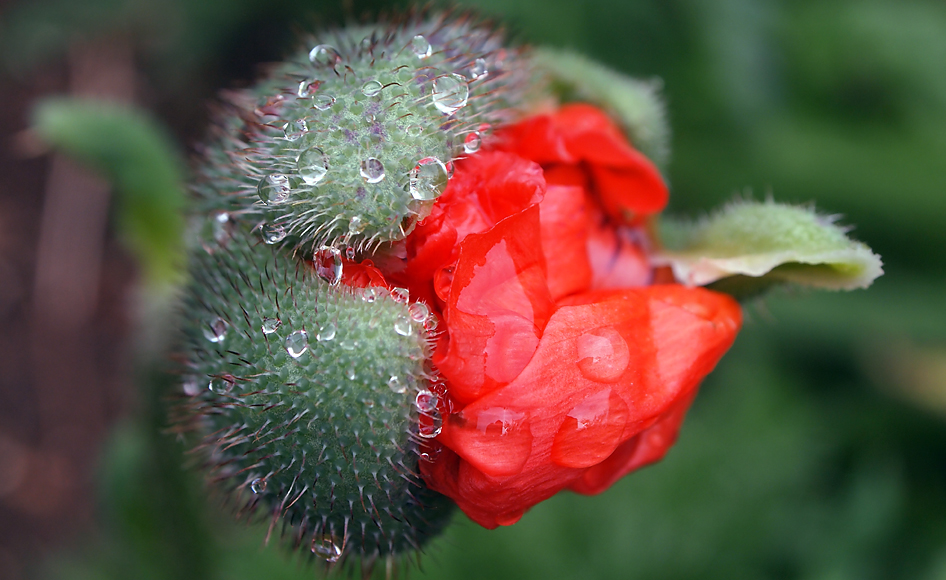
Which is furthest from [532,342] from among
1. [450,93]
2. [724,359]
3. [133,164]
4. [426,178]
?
[724,359]

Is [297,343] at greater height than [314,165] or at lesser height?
lesser

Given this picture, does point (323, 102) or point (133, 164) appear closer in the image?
point (323, 102)

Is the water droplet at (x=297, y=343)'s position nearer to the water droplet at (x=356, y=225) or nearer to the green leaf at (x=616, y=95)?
the water droplet at (x=356, y=225)

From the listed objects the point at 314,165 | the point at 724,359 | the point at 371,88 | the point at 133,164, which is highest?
the point at 371,88

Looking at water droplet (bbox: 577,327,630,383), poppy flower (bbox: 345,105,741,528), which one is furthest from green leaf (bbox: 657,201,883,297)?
water droplet (bbox: 577,327,630,383)

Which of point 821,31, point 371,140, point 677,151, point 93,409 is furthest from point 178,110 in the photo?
point 371,140

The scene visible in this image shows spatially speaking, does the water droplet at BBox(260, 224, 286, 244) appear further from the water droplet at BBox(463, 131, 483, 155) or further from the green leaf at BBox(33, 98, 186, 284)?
the green leaf at BBox(33, 98, 186, 284)

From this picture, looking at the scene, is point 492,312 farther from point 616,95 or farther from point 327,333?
point 616,95
